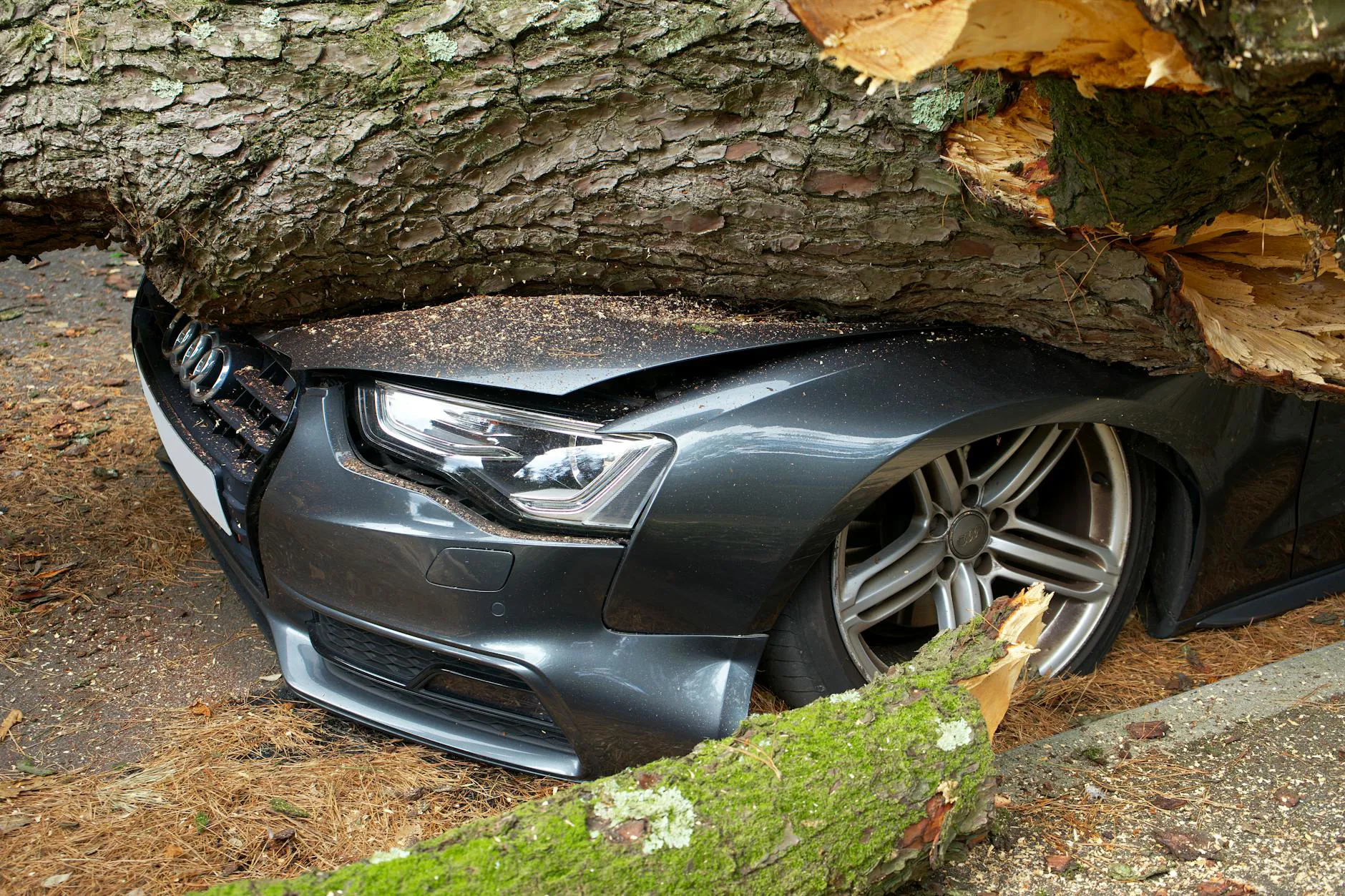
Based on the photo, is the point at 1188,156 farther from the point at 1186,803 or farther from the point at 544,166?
the point at 1186,803

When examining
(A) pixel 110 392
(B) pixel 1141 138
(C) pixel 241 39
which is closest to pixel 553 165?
(C) pixel 241 39

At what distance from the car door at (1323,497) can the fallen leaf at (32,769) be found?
322 cm

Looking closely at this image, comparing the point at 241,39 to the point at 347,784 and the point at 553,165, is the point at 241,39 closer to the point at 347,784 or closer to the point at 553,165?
the point at 553,165

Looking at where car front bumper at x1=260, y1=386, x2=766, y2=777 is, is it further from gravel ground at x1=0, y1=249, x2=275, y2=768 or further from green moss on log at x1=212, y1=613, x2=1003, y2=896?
gravel ground at x1=0, y1=249, x2=275, y2=768

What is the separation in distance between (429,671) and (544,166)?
3.60 feet

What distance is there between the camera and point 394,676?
2393 mm

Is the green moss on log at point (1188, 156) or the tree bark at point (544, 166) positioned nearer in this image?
the green moss on log at point (1188, 156)

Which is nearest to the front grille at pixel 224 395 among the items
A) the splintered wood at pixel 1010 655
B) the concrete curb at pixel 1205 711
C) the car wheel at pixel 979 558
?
the car wheel at pixel 979 558

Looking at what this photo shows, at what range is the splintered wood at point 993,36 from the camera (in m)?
1.31

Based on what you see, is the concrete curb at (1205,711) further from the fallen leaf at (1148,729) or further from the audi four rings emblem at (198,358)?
the audi four rings emblem at (198,358)

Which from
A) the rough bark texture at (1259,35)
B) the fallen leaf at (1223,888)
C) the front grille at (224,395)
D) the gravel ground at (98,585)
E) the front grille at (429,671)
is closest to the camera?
the rough bark texture at (1259,35)

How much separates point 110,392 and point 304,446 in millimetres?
2939

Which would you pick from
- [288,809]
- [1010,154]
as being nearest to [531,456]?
[288,809]

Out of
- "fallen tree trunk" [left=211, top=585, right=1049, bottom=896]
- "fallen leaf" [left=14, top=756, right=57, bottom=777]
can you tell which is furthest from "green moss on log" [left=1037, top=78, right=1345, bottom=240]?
"fallen leaf" [left=14, top=756, right=57, bottom=777]
